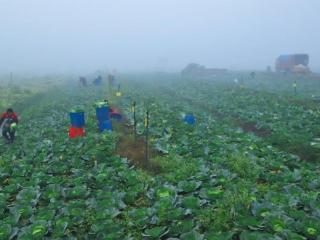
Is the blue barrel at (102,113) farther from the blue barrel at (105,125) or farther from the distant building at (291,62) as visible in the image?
the distant building at (291,62)

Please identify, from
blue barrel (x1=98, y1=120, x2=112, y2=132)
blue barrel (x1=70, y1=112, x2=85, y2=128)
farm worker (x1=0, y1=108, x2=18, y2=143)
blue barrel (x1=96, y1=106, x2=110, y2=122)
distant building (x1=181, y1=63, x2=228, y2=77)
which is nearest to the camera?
blue barrel (x1=70, y1=112, x2=85, y2=128)

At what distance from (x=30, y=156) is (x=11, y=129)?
3.44 metres

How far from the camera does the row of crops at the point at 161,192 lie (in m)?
6.48

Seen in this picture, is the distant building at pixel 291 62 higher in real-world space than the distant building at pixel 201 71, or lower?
higher

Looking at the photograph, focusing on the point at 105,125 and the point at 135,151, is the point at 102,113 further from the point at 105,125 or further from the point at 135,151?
the point at 135,151

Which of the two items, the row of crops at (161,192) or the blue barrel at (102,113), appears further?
the blue barrel at (102,113)

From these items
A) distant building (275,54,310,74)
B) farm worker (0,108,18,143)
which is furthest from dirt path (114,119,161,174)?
distant building (275,54,310,74)

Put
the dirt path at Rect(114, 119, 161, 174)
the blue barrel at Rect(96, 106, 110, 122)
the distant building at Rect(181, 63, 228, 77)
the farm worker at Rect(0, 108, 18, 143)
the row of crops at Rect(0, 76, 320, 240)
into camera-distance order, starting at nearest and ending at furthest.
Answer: the row of crops at Rect(0, 76, 320, 240), the dirt path at Rect(114, 119, 161, 174), the farm worker at Rect(0, 108, 18, 143), the blue barrel at Rect(96, 106, 110, 122), the distant building at Rect(181, 63, 228, 77)

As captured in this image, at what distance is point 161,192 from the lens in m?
8.05

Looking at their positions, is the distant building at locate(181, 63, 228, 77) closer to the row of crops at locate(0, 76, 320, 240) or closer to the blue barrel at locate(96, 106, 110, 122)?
the blue barrel at locate(96, 106, 110, 122)

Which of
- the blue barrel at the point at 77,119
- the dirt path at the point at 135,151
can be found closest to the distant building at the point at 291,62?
the dirt path at the point at 135,151

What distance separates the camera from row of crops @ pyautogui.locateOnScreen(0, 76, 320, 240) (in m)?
6.48

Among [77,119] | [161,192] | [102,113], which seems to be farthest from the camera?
[102,113]

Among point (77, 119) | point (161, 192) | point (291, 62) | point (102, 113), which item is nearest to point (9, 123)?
point (77, 119)
